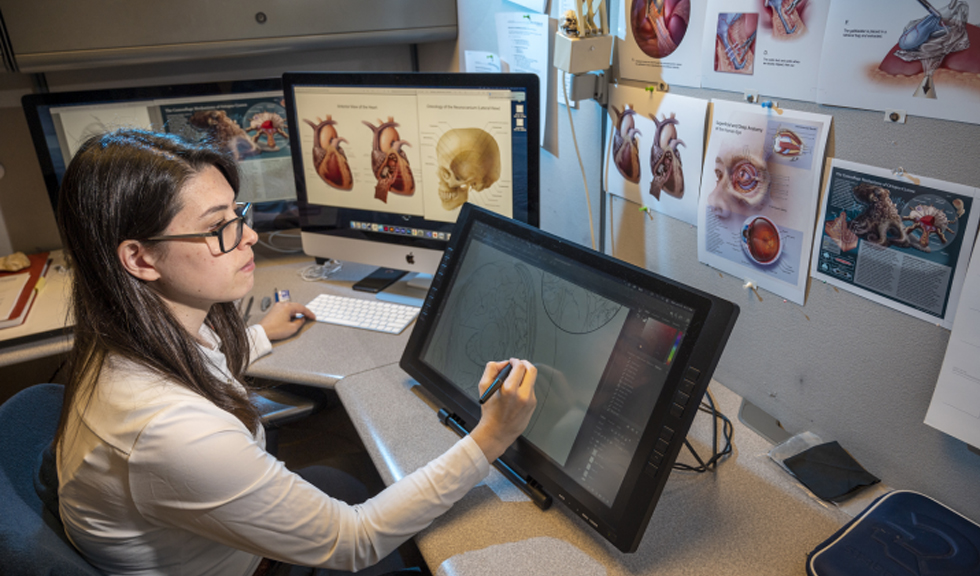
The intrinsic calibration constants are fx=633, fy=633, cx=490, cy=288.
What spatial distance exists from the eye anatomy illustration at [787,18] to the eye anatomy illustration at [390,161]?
0.77 meters

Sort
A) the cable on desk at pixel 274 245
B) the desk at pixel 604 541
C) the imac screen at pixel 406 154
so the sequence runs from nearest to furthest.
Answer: the desk at pixel 604 541 → the imac screen at pixel 406 154 → the cable on desk at pixel 274 245

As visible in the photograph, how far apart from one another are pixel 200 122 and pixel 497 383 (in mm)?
1163

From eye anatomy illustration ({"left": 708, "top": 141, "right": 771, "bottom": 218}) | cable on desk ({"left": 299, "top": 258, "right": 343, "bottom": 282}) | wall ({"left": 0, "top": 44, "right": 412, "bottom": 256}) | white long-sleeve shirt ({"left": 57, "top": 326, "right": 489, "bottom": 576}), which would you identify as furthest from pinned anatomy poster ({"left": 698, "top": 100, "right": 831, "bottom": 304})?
wall ({"left": 0, "top": 44, "right": 412, "bottom": 256})

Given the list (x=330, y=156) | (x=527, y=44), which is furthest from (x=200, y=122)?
(x=527, y=44)

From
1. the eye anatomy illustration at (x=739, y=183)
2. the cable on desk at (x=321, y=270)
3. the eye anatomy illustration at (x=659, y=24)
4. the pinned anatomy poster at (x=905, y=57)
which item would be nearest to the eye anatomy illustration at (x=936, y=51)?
the pinned anatomy poster at (x=905, y=57)

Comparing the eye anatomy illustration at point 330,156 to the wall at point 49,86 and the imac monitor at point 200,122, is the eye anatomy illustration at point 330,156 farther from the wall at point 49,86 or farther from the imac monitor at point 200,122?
the wall at point 49,86

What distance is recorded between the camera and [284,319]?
4.42 ft

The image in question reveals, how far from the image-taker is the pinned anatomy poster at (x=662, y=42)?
0.98 meters

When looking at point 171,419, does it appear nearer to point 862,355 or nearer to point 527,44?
point 862,355

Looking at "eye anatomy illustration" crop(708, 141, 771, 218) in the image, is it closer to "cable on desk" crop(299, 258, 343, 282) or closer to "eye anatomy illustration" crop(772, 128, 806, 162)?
"eye anatomy illustration" crop(772, 128, 806, 162)

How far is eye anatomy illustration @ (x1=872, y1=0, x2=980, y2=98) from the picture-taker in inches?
26.4

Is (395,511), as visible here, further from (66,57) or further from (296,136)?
(66,57)

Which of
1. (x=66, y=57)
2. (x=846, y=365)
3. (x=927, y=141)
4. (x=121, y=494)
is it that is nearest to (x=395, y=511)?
(x=121, y=494)

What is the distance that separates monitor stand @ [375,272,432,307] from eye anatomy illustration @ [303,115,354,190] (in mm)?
258
